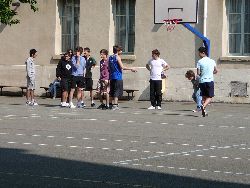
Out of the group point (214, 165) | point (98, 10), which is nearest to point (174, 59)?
point (98, 10)

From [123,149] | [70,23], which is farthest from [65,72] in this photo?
[123,149]

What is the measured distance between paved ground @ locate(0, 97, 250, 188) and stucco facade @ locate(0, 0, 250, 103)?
7.02m

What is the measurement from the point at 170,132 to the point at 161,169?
612 centimetres

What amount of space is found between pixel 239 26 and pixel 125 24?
15.0 ft

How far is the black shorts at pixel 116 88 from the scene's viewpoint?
26.8 meters

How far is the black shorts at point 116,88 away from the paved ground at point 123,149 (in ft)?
4.87

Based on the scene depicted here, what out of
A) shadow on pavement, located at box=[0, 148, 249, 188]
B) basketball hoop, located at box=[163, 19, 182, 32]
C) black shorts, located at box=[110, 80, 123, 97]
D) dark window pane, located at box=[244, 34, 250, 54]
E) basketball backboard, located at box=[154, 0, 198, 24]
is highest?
basketball backboard, located at box=[154, 0, 198, 24]

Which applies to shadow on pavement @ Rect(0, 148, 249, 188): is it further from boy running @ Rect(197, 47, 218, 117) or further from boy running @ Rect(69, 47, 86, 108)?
boy running @ Rect(69, 47, 86, 108)

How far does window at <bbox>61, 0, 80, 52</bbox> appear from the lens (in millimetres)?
36031

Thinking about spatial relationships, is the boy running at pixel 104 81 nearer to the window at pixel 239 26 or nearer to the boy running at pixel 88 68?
the boy running at pixel 88 68

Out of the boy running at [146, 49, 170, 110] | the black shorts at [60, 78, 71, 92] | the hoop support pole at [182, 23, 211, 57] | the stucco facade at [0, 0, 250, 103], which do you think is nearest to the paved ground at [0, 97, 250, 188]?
the boy running at [146, 49, 170, 110]

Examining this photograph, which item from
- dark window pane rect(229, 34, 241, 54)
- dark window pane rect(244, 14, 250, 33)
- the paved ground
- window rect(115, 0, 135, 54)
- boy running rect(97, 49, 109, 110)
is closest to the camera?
the paved ground

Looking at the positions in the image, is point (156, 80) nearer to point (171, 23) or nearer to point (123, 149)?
point (171, 23)

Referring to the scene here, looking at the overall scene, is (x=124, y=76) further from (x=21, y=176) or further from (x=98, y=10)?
(x=21, y=176)
